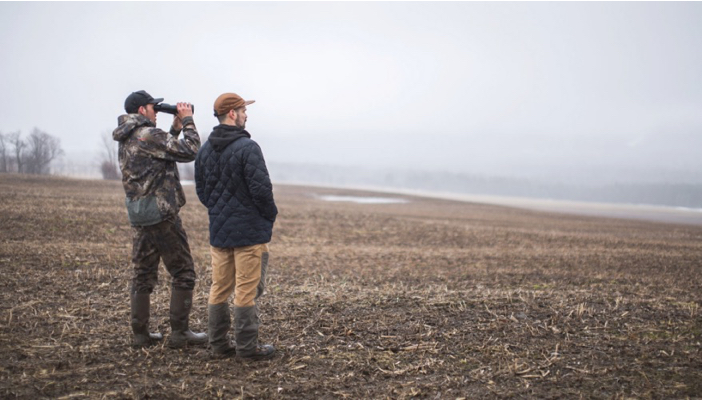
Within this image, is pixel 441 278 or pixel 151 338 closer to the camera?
pixel 151 338

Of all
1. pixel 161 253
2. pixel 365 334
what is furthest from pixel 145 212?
pixel 365 334

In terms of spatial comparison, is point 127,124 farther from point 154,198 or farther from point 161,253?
Answer: point 161,253

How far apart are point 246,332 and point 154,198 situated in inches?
66.8

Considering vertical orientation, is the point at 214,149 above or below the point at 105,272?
above

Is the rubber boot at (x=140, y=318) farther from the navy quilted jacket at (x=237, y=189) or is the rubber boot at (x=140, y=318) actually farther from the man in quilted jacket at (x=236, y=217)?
the navy quilted jacket at (x=237, y=189)

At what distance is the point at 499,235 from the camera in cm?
2086

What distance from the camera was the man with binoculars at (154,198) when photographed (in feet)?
16.0

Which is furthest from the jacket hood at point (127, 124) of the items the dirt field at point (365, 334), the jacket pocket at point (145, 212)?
the dirt field at point (365, 334)

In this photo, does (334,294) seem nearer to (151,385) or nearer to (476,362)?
(476,362)

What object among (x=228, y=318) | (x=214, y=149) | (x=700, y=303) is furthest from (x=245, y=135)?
(x=700, y=303)

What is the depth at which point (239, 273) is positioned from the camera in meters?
4.71

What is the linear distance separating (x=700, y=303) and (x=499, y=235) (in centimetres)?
1272

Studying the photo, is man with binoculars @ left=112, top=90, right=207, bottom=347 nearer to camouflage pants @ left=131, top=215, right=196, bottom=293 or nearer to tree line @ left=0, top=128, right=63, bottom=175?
camouflage pants @ left=131, top=215, right=196, bottom=293

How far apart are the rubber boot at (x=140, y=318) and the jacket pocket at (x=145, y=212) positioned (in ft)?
2.72
